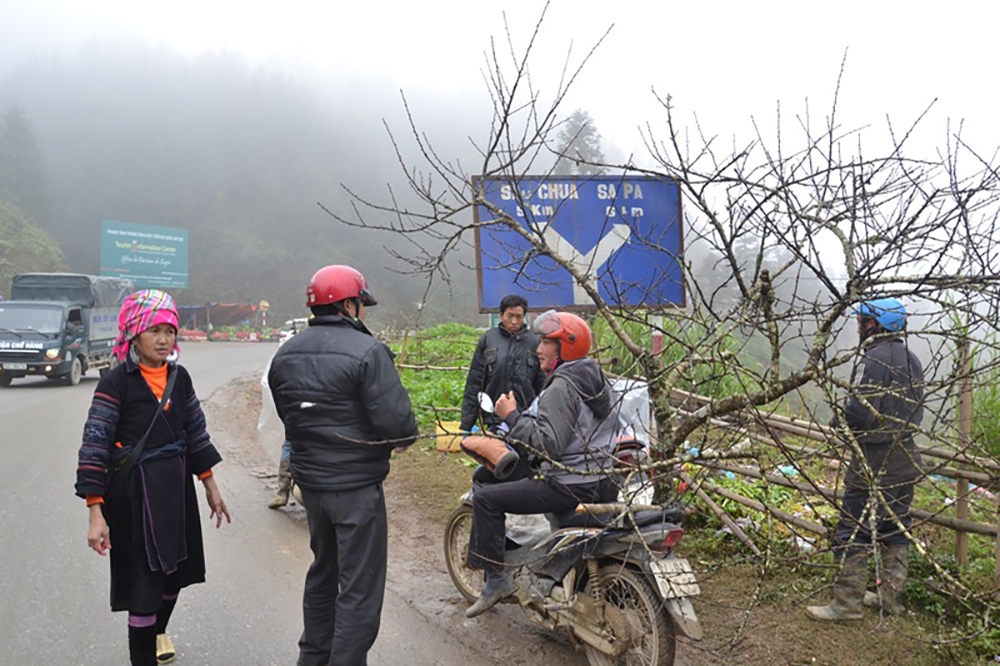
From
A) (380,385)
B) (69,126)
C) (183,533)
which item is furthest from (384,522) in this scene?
(69,126)

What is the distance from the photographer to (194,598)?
4418mm

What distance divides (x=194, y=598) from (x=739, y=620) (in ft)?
11.1

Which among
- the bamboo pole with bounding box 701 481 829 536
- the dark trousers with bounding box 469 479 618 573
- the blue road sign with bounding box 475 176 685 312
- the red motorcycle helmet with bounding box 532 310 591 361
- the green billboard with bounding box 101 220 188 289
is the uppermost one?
the green billboard with bounding box 101 220 188 289

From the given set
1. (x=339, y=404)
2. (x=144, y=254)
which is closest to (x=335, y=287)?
(x=339, y=404)

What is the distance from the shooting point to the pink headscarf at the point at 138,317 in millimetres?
3338

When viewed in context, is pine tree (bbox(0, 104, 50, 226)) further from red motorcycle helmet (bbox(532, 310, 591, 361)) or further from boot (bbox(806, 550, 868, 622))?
boot (bbox(806, 550, 868, 622))

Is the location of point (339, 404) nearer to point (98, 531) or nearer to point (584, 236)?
point (98, 531)

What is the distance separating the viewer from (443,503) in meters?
6.73

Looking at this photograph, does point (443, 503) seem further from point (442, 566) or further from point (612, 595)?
point (612, 595)

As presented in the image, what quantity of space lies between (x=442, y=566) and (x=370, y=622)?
1979 millimetres

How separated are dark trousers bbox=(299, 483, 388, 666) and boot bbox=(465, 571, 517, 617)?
870mm

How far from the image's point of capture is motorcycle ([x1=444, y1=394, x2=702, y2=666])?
320cm

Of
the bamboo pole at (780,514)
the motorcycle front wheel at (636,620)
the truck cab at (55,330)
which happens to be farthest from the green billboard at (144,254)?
the motorcycle front wheel at (636,620)

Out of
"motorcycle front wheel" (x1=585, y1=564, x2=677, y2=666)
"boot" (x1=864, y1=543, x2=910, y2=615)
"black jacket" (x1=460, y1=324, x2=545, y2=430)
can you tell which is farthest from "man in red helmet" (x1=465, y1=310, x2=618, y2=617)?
"black jacket" (x1=460, y1=324, x2=545, y2=430)
